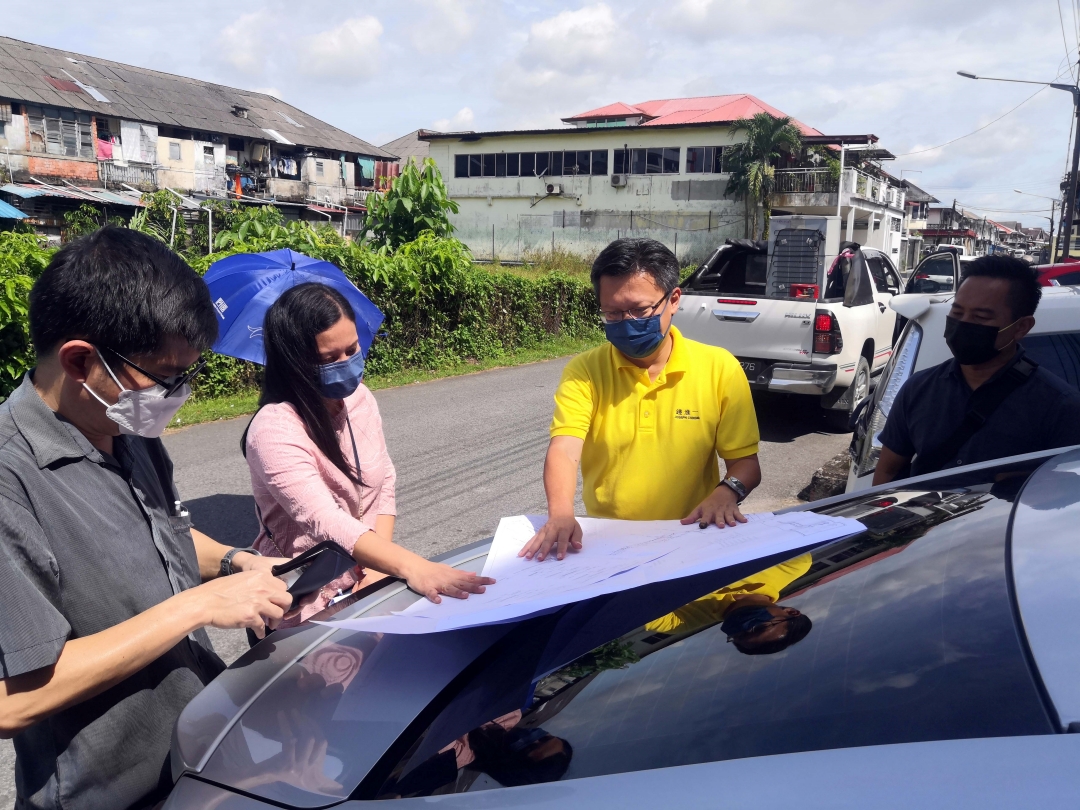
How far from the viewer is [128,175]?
3772 cm

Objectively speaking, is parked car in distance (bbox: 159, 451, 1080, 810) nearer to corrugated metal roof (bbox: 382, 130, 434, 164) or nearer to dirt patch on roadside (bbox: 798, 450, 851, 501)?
dirt patch on roadside (bbox: 798, 450, 851, 501)

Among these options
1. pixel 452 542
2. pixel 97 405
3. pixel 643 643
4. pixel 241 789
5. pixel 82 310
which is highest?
pixel 82 310

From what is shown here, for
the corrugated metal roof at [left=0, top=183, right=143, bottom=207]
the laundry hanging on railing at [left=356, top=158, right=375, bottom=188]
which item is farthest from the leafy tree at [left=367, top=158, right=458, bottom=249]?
the laundry hanging on railing at [left=356, top=158, right=375, bottom=188]

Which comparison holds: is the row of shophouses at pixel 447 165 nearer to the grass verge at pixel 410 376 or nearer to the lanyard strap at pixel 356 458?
the grass verge at pixel 410 376

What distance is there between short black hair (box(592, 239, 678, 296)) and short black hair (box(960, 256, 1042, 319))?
3.73 ft

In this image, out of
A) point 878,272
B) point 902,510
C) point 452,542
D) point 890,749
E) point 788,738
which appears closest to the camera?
point 890,749

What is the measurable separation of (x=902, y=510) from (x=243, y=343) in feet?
10.1

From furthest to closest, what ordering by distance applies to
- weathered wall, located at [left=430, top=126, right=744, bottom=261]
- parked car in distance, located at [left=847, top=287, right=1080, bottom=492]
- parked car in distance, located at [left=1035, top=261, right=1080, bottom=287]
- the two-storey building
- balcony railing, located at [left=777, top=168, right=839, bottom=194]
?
weathered wall, located at [left=430, top=126, right=744, bottom=261] < the two-storey building < balcony railing, located at [left=777, top=168, right=839, bottom=194] < parked car in distance, located at [left=1035, top=261, right=1080, bottom=287] < parked car in distance, located at [left=847, top=287, right=1080, bottom=492]

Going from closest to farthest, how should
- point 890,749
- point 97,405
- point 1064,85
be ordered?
point 890,749 < point 97,405 < point 1064,85

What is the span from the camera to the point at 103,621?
1.47m

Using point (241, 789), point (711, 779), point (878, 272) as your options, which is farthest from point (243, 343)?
point (878, 272)

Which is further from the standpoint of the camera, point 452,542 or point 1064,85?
point 1064,85

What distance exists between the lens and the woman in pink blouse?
2133 mm

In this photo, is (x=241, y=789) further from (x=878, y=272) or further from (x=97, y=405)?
(x=878, y=272)
